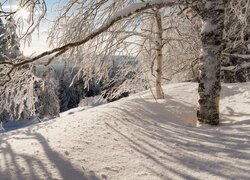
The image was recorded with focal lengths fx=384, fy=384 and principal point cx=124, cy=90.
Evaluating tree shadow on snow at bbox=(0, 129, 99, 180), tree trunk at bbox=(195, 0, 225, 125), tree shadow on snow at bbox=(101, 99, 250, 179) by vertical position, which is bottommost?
tree shadow on snow at bbox=(0, 129, 99, 180)

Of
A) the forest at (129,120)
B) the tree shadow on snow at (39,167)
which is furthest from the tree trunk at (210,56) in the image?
the tree shadow on snow at (39,167)

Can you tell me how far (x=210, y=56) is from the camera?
6203mm

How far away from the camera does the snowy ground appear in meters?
4.03

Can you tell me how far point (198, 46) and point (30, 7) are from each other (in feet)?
21.5

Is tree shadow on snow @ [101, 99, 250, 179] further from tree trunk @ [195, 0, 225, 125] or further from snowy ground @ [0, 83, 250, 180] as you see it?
tree trunk @ [195, 0, 225, 125]

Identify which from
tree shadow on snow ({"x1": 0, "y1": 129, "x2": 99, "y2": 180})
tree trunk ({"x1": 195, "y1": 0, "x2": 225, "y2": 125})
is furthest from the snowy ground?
tree trunk ({"x1": 195, "y1": 0, "x2": 225, "y2": 125})

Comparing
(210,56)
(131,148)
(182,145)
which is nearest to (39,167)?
(131,148)

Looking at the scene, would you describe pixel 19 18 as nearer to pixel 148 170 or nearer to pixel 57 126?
pixel 57 126

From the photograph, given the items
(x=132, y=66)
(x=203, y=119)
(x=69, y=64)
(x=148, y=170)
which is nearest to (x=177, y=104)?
(x=203, y=119)

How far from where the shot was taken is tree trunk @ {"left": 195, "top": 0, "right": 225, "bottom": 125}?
6172 mm

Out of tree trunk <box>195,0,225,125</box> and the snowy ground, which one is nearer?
the snowy ground

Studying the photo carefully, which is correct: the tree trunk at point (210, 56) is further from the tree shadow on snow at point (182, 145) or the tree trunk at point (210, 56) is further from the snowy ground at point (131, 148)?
the tree shadow on snow at point (182, 145)

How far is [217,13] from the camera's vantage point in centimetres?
617

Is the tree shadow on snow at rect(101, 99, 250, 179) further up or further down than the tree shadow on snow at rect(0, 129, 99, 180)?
further up
